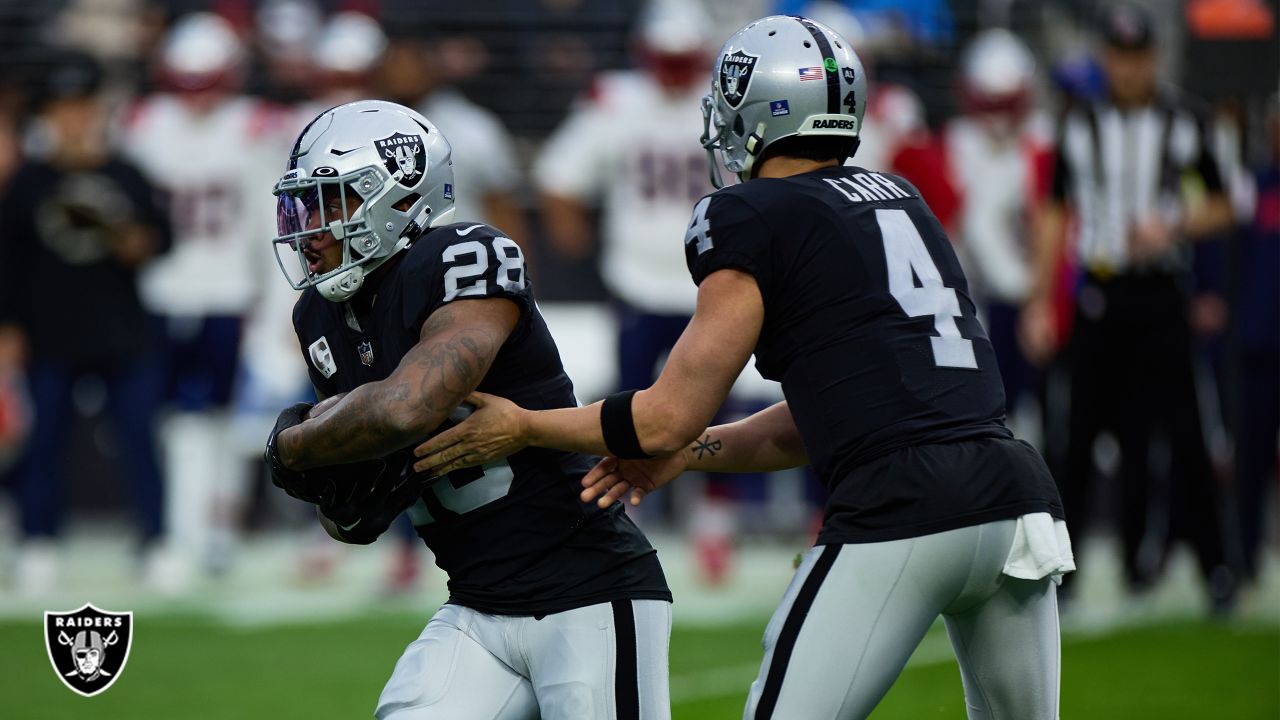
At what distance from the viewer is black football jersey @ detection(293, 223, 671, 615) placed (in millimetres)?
3344

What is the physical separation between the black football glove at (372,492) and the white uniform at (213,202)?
17.3 feet

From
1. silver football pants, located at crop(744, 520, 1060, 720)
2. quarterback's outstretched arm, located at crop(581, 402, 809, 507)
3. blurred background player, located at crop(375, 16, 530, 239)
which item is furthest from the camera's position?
blurred background player, located at crop(375, 16, 530, 239)

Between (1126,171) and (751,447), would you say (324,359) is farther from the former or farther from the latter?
(1126,171)

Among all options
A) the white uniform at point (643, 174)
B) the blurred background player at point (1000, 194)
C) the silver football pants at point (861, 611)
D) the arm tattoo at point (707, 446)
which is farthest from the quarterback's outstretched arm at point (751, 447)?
the blurred background player at point (1000, 194)

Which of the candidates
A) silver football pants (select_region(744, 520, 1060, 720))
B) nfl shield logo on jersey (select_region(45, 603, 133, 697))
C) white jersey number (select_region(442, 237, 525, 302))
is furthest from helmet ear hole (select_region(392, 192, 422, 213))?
nfl shield logo on jersey (select_region(45, 603, 133, 697))

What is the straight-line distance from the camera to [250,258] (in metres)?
8.59

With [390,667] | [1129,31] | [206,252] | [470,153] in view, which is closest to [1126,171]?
[1129,31]

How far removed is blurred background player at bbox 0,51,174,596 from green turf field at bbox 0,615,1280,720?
1.08 metres

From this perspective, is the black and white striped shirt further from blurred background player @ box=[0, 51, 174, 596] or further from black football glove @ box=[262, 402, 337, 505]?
black football glove @ box=[262, 402, 337, 505]

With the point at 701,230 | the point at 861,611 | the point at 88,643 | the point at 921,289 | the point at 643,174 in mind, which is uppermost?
the point at 701,230

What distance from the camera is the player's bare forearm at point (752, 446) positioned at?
371cm

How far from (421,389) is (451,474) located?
283mm

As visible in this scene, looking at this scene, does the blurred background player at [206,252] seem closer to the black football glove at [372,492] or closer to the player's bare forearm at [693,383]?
the black football glove at [372,492]

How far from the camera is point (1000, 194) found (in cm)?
880
